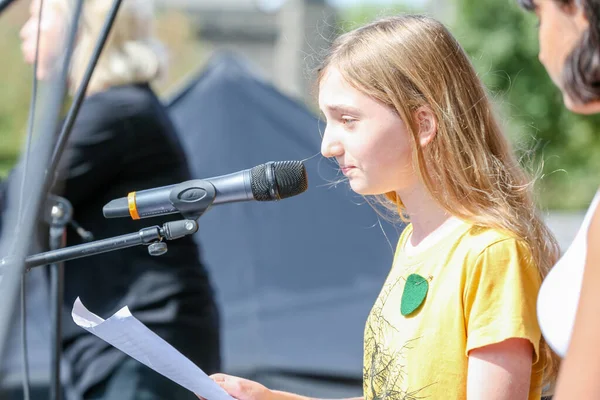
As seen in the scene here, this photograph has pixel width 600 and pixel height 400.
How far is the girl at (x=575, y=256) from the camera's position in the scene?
2.35 ft

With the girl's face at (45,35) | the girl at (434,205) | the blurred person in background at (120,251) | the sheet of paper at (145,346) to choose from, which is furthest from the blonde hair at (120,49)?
the sheet of paper at (145,346)

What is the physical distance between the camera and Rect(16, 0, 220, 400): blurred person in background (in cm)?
181

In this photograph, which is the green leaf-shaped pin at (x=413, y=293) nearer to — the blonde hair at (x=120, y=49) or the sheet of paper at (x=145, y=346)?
the sheet of paper at (x=145, y=346)

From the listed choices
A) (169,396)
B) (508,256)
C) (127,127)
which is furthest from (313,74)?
(169,396)

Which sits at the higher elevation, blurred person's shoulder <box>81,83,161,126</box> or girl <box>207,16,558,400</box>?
blurred person's shoulder <box>81,83,161,126</box>

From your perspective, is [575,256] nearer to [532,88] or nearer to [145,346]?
[145,346]

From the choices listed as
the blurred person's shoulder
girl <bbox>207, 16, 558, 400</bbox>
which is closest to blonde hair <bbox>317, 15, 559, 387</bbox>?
girl <bbox>207, 16, 558, 400</bbox>

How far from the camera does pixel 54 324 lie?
1649 mm

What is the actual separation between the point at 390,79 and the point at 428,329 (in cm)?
36

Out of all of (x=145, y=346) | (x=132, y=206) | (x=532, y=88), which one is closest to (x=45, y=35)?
(x=132, y=206)

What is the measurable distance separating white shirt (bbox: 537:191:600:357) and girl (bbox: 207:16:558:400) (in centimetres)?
16

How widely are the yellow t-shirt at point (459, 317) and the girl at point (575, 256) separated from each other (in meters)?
0.16

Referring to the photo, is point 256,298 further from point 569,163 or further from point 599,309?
point 569,163

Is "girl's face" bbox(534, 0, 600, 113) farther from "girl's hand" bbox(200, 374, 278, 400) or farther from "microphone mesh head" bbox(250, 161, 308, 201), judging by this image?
"girl's hand" bbox(200, 374, 278, 400)
